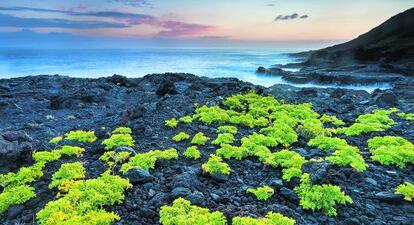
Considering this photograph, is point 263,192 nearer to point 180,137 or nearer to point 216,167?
point 216,167

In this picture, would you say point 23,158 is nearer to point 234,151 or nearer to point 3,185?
point 3,185

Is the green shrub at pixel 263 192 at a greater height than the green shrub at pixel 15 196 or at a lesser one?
greater

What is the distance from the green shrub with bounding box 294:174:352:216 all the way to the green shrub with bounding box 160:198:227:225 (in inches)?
87.4

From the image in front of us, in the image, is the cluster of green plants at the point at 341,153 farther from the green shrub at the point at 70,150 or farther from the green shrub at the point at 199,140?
the green shrub at the point at 70,150

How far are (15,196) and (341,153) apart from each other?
926 centimetres

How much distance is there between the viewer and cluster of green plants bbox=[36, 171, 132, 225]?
7664mm

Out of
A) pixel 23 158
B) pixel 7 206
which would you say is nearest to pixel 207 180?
pixel 7 206

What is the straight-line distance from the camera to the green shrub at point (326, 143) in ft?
41.4

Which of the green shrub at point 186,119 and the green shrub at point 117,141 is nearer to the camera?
the green shrub at point 117,141

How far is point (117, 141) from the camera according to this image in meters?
13.3

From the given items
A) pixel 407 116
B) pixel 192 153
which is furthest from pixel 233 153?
pixel 407 116

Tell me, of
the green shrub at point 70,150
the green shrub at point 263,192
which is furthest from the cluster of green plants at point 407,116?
the green shrub at point 70,150

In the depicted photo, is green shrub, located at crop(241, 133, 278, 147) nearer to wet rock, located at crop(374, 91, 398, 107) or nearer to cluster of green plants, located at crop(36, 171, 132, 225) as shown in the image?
cluster of green plants, located at crop(36, 171, 132, 225)

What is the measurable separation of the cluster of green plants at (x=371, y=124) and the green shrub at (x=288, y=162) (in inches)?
180
